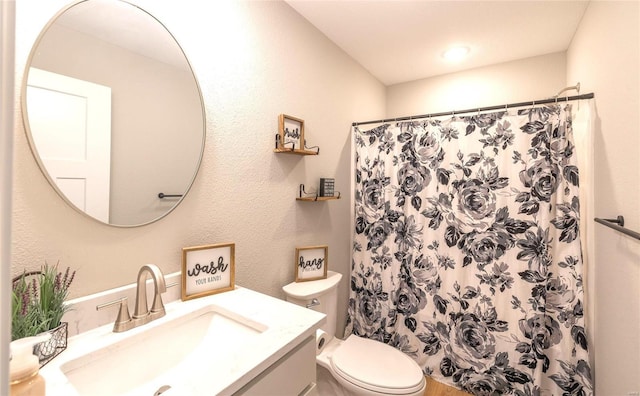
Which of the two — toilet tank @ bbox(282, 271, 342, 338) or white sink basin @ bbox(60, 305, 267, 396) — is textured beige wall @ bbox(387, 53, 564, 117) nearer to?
toilet tank @ bbox(282, 271, 342, 338)

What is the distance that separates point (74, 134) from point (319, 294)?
1.24 m

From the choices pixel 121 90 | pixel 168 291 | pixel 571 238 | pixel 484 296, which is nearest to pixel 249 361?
pixel 168 291

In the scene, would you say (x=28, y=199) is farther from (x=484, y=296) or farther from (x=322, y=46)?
(x=484, y=296)

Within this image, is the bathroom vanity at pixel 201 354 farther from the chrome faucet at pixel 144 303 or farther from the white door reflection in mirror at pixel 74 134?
the white door reflection in mirror at pixel 74 134

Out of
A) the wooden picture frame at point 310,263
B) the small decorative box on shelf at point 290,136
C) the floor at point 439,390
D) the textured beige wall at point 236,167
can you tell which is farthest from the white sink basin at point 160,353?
the floor at point 439,390

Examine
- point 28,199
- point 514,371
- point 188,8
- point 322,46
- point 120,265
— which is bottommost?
point 514,371

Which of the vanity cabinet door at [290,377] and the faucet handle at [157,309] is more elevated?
the faucet handle at [157,309]

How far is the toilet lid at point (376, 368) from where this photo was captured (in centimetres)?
126

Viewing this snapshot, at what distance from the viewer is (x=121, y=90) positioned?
91 cm

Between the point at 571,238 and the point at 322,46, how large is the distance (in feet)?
6.11

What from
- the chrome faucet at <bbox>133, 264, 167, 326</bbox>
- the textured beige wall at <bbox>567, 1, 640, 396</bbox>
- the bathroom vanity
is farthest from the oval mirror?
the textured beige wall at <bbox>567, 1, 640, 396</bbox>

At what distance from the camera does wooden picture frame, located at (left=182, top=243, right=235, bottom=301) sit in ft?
3.51

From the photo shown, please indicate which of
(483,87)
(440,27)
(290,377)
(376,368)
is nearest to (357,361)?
(376,368)

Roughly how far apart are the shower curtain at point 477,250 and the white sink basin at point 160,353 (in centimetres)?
131
